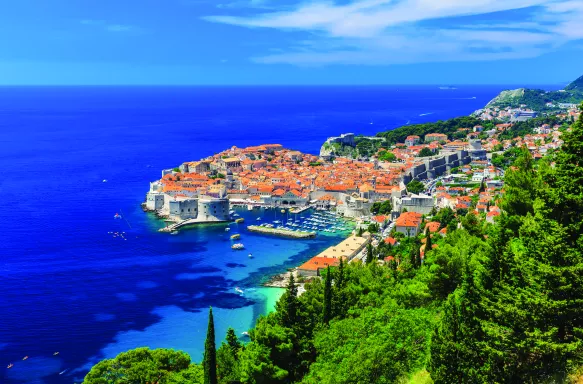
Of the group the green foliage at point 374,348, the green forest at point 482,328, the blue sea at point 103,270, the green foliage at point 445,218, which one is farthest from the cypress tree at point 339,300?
the green foliage at point 445,218

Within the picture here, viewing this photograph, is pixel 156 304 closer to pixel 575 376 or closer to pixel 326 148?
pixel 575 376

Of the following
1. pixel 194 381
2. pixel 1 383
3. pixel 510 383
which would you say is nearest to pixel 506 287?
pixel 510 383

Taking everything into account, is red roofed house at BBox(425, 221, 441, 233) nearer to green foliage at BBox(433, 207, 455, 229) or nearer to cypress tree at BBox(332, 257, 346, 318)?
green foliage at BBox(433, 207, 455, 229)

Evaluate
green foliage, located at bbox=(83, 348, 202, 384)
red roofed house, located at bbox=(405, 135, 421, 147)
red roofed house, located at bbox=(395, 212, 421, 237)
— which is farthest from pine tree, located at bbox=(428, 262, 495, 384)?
red roofed house, located at bbox=(405, 135, 421, 147)

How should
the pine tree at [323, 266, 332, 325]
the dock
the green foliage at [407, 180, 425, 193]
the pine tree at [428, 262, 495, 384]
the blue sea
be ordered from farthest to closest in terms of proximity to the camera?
the green foliage at [407, 180, 425, 193], the dock, the blue sea, the pine tree at [323, 266, 332, 325], the pine tree at [428, 262, 495, 384]

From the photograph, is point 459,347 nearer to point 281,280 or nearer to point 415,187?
point 281,280

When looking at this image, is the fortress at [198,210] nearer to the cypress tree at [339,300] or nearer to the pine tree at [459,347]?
the cypress tree at [339,300]
